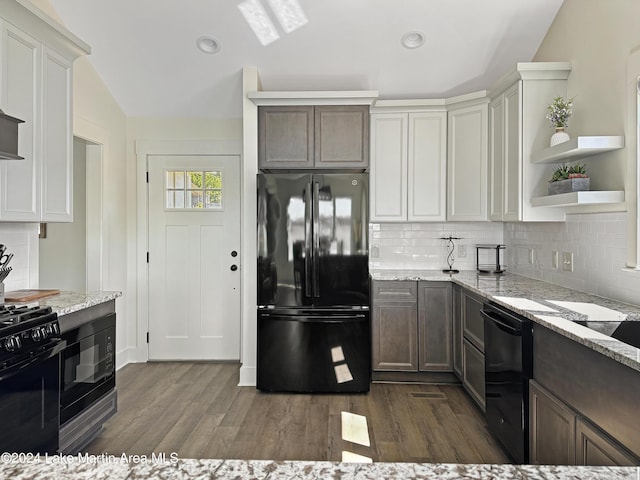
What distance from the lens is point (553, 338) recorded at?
189 cm

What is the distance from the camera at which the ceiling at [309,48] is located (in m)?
3.17

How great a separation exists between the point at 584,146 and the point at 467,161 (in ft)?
4.52

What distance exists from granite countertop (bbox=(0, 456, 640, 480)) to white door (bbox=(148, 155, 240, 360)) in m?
3.57

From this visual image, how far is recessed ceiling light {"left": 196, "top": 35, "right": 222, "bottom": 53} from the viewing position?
3383mm

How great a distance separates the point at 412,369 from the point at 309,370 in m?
0.91

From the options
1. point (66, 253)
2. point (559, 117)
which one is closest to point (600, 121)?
point (559, 117)

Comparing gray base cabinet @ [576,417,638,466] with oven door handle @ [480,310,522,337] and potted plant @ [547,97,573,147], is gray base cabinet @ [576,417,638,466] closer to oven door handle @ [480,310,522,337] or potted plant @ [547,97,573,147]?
oven door handle @ [480,310,522,337]

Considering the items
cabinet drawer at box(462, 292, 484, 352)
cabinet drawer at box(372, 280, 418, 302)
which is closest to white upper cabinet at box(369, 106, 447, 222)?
cabinet drawer at box(372, 280, 418, 302)

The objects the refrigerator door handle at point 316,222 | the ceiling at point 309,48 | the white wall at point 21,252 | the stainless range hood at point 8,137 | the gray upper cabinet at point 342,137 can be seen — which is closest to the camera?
the stainless range hood at point 8,137

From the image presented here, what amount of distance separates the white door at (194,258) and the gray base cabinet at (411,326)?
4.96 feet

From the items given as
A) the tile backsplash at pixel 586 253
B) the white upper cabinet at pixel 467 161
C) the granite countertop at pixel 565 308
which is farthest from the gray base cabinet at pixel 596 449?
the white upper cabinet at pixel 467 161

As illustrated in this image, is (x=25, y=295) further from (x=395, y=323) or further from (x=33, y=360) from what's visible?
(x=395, y=323)

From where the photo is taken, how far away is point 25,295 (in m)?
2.44

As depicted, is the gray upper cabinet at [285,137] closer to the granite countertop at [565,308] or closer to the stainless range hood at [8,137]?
the granite countertop at [565,308]
